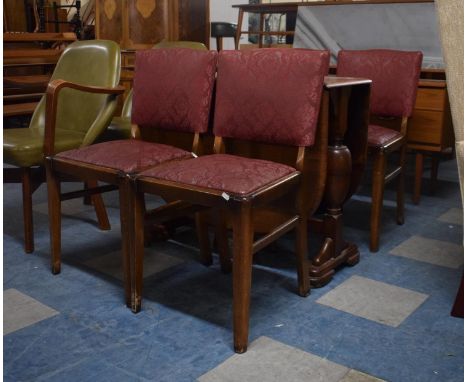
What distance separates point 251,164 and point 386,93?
1.19 metres

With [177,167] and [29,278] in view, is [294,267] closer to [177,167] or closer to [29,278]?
[177,167]

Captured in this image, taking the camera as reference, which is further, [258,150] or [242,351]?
[258,150]

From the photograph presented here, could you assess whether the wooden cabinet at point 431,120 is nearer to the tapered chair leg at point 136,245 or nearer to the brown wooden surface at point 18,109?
the tapered chair leg at point 136,245

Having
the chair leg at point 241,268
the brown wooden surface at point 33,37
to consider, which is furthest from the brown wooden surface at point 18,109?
the chair leg at point 241,268

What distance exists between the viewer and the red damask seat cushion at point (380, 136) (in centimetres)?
254

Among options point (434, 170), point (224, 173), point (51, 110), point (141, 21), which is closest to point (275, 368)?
point (224, 173)

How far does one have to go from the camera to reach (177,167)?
1874 millimetres

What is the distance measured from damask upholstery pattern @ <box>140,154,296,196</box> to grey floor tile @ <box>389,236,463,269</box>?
92 centimetres

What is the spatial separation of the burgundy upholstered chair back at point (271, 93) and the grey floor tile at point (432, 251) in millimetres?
924

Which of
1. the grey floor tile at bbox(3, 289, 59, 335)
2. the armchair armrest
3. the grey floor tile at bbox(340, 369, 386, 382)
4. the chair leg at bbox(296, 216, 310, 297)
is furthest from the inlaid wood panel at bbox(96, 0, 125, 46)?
the grey floor tile at bbox(340, 369, 386, 382)

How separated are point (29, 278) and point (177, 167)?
827 mm

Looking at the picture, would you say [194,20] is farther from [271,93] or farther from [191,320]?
[191,320]

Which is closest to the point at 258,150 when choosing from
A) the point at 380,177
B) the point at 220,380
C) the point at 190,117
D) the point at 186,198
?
the point at 190,117

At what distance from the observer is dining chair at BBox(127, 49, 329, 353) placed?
1694 mm
